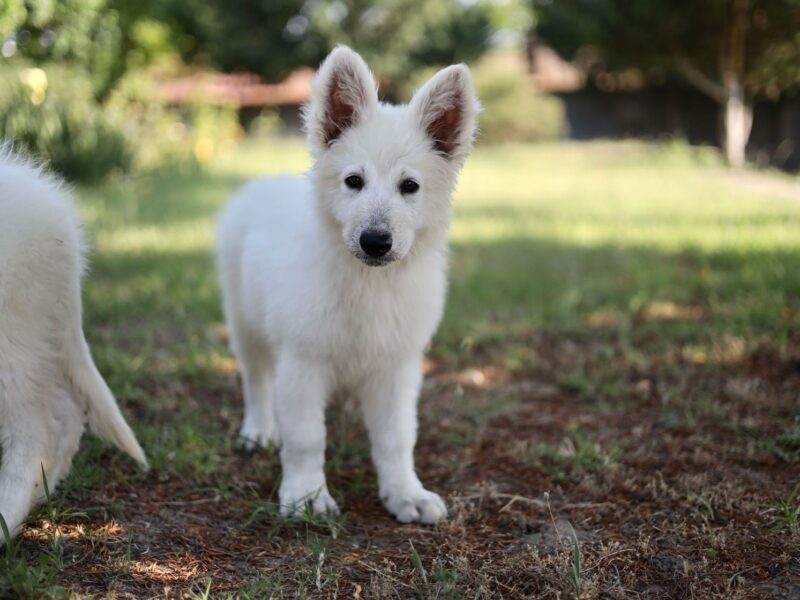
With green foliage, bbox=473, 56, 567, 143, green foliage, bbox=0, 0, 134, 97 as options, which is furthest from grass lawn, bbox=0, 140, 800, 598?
green foliage, bbox=473, 56, 567, 143

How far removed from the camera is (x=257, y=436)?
3.64 m

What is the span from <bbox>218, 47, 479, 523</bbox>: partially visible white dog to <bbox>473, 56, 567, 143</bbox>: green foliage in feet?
67.7

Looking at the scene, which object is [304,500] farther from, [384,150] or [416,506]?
[384,150]

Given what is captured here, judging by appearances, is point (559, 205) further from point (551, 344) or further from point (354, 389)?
point (354, 389)

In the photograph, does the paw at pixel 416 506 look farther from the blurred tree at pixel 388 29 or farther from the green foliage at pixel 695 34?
the blurred tree at pixel 388 29

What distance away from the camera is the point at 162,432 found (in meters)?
3.49

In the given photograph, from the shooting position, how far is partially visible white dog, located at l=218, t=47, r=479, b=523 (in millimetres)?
2916

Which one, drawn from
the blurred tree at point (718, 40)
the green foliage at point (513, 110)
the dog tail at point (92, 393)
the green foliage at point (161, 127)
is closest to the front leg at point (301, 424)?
the dog tail at point (92, 393)

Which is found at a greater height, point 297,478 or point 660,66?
point 660,66

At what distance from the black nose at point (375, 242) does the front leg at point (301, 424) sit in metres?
0.56

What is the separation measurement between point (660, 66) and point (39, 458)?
19.2 metres

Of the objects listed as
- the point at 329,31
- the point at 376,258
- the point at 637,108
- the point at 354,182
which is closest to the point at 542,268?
the point at 354,182

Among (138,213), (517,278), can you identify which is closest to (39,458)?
(517,278)

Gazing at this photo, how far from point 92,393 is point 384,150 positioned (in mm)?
1456
